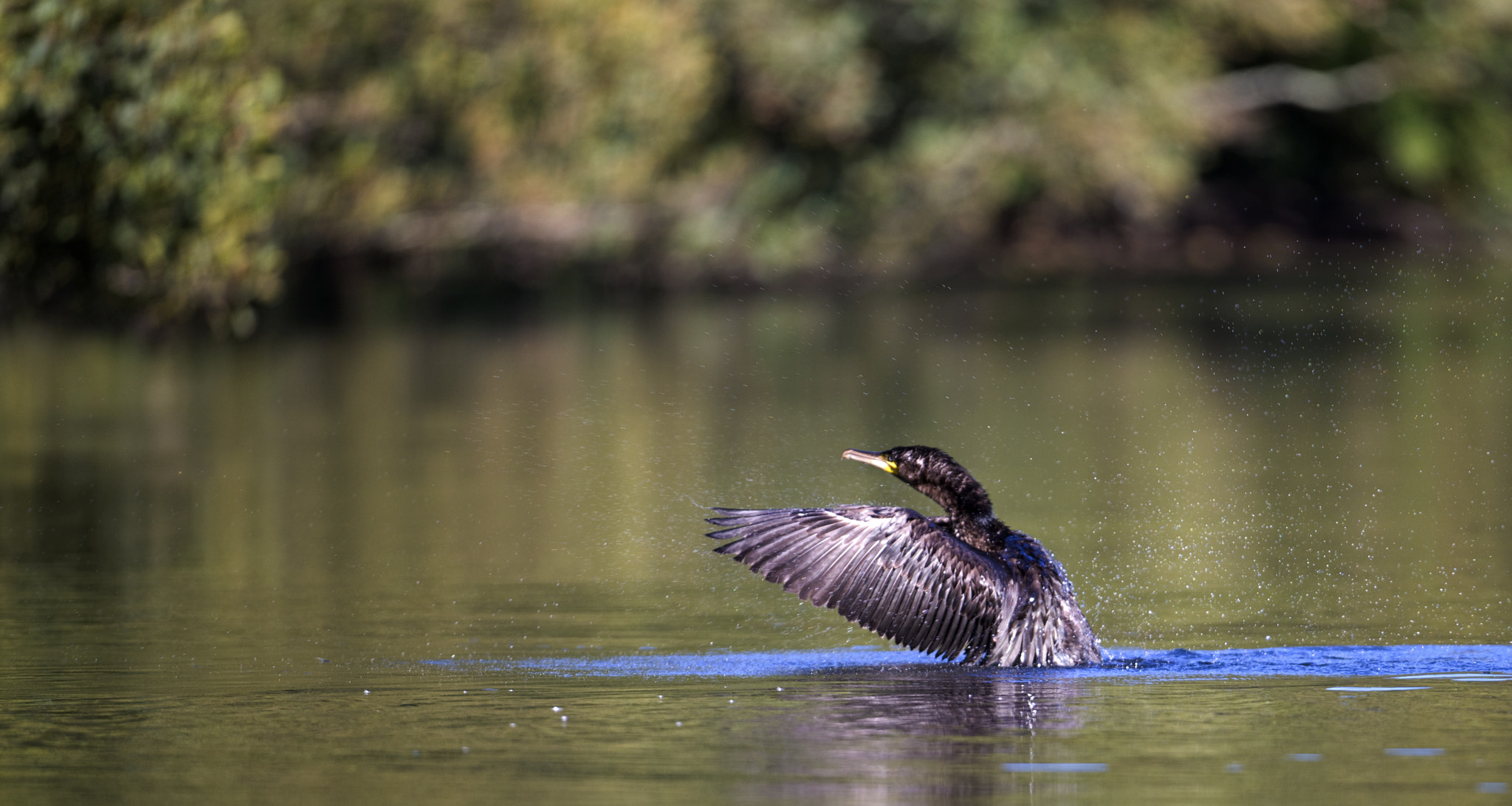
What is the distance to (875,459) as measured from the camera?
9.19 m

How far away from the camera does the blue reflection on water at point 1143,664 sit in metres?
8.91

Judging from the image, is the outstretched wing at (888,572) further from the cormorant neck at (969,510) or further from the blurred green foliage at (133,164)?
the blurred green foliage at (133,164)

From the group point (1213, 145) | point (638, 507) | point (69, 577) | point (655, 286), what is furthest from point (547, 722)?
point (1213, 145)

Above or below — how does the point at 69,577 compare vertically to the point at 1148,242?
below

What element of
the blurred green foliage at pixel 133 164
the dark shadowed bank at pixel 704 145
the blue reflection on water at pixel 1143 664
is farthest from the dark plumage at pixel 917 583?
the blurred green foliage at pixel 133 164

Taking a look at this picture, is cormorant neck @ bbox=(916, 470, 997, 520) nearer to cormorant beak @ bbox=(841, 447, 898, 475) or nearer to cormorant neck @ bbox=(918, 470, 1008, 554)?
cormorant neck @ bbox=(918, 470, 1008, 554)

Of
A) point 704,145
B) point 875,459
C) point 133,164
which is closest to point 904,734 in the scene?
point 875,459

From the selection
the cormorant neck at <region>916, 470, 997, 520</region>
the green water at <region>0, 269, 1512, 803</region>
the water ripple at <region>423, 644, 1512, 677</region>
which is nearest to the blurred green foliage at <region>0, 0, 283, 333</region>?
the green water at <region>0, 269, 1512, 803</region>

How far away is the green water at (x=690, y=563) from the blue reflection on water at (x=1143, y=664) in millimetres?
117

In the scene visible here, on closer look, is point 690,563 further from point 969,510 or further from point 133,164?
point 133,164

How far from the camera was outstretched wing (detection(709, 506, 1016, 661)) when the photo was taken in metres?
9.09

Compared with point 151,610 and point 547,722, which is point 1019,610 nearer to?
point 547,722

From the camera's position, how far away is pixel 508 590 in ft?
38.1

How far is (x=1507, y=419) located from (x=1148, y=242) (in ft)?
85.0
